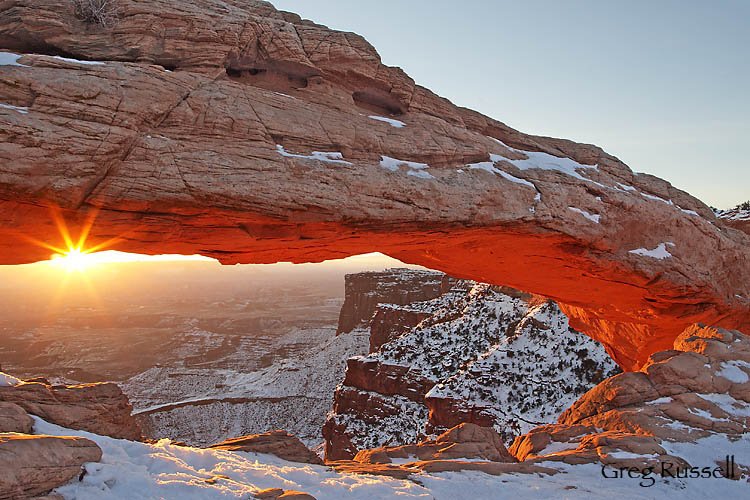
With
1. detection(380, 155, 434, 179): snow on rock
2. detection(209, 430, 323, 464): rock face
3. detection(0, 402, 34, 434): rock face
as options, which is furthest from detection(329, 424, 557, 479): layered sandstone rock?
detection(380, 155, 434, 179): snow on rock

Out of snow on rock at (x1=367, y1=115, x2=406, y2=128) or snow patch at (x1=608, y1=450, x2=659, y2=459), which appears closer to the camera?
snow patch at (x1=608, y1=450, x2=659, y2=459)

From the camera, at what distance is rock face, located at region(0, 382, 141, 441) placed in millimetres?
8570

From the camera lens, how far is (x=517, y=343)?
1183 inches

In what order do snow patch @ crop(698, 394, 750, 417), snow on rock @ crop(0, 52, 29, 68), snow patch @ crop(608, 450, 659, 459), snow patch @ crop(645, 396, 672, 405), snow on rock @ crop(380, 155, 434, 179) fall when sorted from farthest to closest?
snow patch @ crop(645, 396, 672, 405) < snow on rock @ crop(380, 155, 434, 179) < snow patch @ crop(698, 394, 750, 417) < snow patch @ crop(608, 450, 659, 459) < snow on rock @ crop(0, 52, 29, 68)

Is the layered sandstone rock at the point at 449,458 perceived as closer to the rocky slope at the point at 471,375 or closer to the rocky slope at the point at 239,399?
the rocky slope at the point at 471,375

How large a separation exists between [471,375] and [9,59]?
25.4 metres

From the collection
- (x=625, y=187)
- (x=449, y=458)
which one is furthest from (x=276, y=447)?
(x=625, y=187)

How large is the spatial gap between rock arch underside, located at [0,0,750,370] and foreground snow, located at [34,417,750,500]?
186 inches

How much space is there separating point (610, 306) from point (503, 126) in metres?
8.47

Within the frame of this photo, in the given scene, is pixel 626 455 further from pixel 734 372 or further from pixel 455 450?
pixel 734 372

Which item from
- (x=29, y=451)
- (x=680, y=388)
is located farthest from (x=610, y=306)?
(x=29, y=451)

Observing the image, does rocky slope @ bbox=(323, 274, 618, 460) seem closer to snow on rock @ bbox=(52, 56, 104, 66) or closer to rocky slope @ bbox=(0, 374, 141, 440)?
rocky slope @ bbox=(0, 374, 141, 440)

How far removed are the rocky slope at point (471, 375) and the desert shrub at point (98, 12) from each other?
22913 millimetres

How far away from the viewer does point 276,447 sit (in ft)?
33.7
